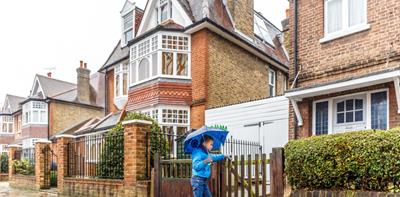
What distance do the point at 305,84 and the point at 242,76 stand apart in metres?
7.91

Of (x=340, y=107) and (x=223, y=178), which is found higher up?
(x=340, y=107)

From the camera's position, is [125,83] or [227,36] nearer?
[227,36]

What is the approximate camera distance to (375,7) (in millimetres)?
9992

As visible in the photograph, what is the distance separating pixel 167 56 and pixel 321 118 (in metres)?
8.56

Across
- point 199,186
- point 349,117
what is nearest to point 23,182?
point 199,186

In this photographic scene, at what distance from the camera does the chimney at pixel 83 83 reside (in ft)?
101

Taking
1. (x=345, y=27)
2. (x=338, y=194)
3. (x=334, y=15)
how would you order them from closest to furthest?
(x=338, y=194) < (x=345, y=27) < (x=334, y=15)

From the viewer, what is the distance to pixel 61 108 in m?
32.0

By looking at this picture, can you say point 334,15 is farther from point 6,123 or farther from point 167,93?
point 6,123

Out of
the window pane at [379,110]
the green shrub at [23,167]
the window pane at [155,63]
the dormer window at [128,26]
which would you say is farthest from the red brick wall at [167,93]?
the window pane at [379,110]

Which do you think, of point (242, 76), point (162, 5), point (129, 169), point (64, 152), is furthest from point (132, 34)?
point (129, 169)

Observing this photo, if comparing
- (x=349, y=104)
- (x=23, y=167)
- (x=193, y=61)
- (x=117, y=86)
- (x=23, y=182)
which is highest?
(x=193, y=61)

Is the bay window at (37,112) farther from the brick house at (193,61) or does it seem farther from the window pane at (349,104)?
the window pane at (349,104)

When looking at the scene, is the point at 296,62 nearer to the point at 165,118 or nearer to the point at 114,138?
the point at 114,138
